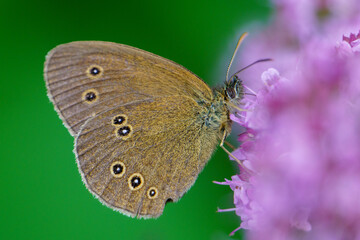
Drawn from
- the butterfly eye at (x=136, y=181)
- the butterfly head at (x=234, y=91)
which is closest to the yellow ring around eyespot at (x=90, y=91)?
the butterfly eye at (x=136, y=181)

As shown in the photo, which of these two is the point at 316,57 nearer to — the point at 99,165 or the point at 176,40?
the point at 99,165

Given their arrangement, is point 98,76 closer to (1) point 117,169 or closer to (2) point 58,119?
(1) point 117,169

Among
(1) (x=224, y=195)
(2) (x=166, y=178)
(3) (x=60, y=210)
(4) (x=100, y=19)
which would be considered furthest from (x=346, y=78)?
(4) (x=100, y=19)

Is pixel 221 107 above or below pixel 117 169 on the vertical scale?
above

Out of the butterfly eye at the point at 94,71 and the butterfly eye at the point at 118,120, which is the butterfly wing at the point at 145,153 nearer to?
the butterfly eye at the point at 118,120

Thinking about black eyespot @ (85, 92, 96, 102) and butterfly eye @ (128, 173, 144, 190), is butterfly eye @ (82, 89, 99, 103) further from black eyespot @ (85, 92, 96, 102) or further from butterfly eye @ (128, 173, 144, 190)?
butterfly eye @ (128, 173, 144, 190)

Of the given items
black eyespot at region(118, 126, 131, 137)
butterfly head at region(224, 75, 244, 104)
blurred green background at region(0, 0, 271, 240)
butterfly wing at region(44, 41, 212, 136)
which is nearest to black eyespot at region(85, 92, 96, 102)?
butterfly wing at region(44, 41, 212, 136)

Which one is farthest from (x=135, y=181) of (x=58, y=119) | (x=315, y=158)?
(x=58, y=119)

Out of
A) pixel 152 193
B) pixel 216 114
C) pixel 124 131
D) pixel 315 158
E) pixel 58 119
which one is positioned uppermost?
pixel 315 158
